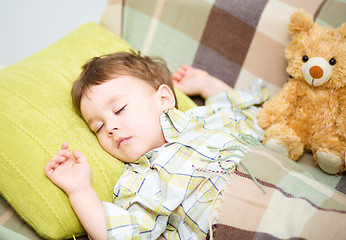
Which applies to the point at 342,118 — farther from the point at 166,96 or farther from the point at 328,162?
the point at 166,96

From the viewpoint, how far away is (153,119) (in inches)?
41.4

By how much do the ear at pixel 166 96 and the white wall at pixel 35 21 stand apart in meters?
1.11

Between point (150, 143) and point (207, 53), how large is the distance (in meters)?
0.52

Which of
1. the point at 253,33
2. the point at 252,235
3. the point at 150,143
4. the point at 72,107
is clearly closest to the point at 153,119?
the point at 150,143

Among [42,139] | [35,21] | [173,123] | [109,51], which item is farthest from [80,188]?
[35,21]

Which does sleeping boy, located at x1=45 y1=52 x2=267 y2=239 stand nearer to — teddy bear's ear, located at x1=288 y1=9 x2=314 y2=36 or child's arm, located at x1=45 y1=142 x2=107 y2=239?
child's arm, located at x1=45 y1=142 x2=107 y2=239

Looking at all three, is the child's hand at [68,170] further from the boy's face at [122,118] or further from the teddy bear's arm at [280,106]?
the teddy bear's arm at [280,106]

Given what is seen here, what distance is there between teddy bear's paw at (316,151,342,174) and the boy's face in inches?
21.3

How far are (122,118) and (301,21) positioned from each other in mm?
702

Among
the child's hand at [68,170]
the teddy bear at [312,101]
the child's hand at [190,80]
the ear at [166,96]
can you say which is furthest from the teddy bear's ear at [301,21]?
the child's hand at [68,170]

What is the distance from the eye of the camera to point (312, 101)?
113 centimetres

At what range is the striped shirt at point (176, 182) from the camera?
3.01ft

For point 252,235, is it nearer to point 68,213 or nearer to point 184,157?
point 184,157

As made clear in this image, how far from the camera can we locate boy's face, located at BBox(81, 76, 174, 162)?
101cm
